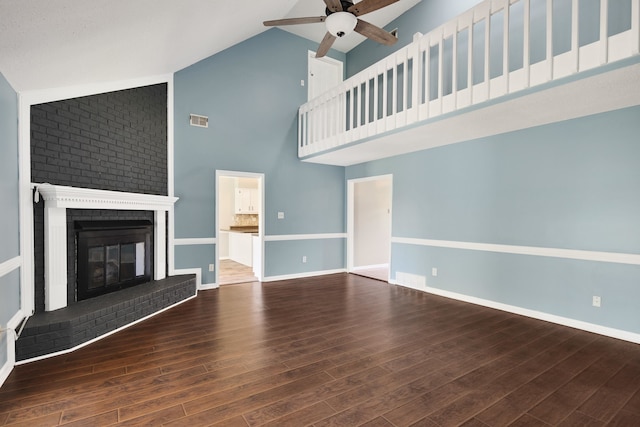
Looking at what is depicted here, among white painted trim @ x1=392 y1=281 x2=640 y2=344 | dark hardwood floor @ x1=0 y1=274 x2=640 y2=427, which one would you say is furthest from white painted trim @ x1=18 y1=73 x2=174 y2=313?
white painted trim @ x1=392 y1=281 x2=640 y2=344

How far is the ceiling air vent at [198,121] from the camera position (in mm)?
5168

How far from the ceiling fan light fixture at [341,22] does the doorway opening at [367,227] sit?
144 inches

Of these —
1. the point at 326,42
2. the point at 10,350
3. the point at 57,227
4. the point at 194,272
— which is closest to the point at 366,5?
the point at 326,42

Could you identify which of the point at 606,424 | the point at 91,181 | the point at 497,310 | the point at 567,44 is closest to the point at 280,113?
the point at 91,181

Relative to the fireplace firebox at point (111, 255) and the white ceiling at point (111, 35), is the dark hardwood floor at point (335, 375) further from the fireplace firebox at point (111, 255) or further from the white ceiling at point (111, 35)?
the white ceiling at point (111, 35)

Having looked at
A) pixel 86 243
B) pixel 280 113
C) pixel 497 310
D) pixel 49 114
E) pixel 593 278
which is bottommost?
pixel 497 310

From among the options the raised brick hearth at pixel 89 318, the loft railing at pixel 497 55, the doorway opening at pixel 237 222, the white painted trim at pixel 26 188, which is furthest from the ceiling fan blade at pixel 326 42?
the doorway opening at pixel 237 222

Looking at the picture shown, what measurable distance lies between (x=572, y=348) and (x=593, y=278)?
92cm

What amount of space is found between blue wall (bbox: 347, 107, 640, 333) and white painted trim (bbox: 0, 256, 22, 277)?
198 inches

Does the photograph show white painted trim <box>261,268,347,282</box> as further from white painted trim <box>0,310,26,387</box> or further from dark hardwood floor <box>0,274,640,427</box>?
white painted trim <box>0,310,26,387</box>

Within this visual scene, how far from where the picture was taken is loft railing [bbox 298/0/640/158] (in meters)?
2.62

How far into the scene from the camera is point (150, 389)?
2264 mm

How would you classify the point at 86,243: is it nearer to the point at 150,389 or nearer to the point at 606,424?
the point at 150,389

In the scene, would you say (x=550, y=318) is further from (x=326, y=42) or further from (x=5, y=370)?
(x=5, y=370)
